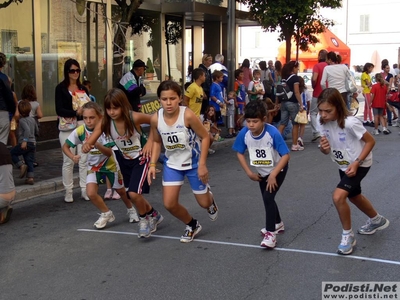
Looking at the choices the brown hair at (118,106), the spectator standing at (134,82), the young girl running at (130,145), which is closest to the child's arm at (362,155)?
the young girl running at (130,145)

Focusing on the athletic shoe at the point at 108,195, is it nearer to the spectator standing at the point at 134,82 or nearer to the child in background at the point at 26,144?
the child in background at the point at 26,144

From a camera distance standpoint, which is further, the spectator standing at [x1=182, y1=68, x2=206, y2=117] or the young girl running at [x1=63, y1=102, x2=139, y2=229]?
the spectator standing at [x1=182, y1=68, x2=206, y2=117]

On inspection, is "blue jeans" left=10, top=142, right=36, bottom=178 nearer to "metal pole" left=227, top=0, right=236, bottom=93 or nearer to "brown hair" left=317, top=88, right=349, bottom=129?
"brown hair" left=317, top=88, right=349, bottom=129

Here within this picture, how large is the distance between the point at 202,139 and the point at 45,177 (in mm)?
4247

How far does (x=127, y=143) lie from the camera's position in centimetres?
618

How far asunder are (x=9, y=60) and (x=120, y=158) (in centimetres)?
677

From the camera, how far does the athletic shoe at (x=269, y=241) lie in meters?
5.61

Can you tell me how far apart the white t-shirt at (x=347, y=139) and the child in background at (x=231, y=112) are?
830 centimetres

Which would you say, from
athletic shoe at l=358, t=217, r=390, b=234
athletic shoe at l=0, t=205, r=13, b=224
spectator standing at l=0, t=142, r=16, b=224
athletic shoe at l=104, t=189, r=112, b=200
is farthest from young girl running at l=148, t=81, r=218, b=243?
athletic shoe at l=104, t=189, r=112, b=200

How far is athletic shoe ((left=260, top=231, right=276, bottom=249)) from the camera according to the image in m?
5.61

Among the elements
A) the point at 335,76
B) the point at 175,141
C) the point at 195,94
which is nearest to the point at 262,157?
the point at 175,141

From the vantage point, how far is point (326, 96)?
17.6 ft

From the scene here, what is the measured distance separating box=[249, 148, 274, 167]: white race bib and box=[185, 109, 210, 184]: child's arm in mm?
445

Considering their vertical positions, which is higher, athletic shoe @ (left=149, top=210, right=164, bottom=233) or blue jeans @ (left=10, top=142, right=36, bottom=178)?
blue jeans @ (left=10, top=142, right=36, bottom=178)
